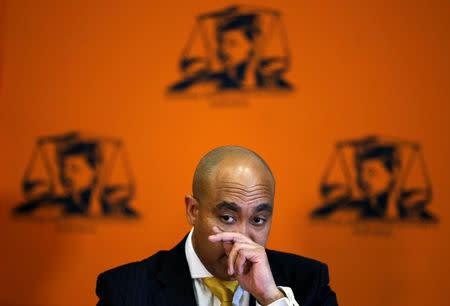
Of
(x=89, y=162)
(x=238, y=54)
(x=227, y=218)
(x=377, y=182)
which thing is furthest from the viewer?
(x=89, y=162)

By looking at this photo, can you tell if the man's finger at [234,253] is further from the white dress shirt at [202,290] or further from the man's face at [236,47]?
the man's face at [236,47]

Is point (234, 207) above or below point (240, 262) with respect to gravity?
above

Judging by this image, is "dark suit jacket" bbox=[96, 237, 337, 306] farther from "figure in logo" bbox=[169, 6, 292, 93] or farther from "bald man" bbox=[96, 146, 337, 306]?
"figure in logo" bbox=[169, 6, 292, 93]

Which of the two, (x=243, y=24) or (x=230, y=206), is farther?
(x=243, y=24)

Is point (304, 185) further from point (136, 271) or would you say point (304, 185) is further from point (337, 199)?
point (136, 271)

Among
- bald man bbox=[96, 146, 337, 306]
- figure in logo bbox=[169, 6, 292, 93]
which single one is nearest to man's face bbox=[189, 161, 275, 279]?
bald man bbox=[96, 146, 337, 306]

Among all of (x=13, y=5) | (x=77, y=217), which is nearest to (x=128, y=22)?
(x=13, y=5)

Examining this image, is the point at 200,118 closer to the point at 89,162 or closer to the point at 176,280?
the point at 89,162

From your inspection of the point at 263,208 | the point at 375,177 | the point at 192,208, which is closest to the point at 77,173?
the point at 192,208

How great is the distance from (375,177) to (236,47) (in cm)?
102

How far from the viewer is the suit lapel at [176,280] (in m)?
1.68

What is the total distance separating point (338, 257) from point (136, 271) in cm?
107

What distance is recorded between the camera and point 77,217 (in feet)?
8.39

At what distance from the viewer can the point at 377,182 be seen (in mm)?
2291
